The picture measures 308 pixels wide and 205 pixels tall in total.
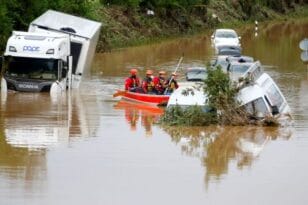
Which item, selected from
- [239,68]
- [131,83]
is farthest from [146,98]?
[239,68]

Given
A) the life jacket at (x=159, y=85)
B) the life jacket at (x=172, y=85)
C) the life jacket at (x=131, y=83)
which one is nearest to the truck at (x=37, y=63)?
the life jacket at (x=131, y=83)

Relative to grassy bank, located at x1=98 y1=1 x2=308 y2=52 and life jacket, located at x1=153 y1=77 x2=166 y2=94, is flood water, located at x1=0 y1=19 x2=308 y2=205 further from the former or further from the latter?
grassy bank, located at x1=98 y1=1 x2=308 y2=52

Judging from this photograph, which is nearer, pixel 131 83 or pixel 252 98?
pixel 252 98

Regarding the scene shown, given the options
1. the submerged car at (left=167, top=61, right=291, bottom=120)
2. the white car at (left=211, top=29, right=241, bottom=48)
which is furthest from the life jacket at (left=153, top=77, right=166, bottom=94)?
the white car at (left=211, top=29, right=241, bottom=48)

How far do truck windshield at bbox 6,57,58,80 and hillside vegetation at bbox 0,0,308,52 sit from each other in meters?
6.82

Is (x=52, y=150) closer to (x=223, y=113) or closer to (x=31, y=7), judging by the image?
(x=223, y=113)

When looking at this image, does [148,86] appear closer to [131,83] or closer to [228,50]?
[131,83]

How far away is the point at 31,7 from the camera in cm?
4431

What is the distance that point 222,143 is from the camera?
24875mm

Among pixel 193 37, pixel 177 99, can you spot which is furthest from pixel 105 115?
pixel 193 37

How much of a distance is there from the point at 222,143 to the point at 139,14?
38692 millimetres

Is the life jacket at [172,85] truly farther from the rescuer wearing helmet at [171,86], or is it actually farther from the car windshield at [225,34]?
the car windshield at [225,34]

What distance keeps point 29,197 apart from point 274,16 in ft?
227

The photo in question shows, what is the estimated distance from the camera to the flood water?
18.1 meters
